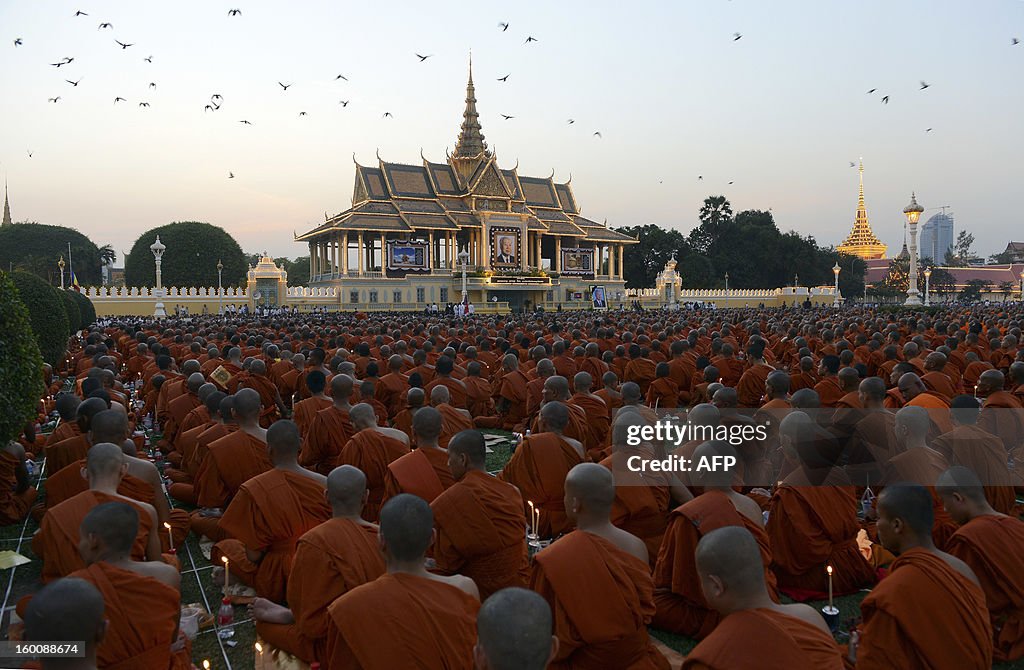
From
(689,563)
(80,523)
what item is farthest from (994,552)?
(80,523)

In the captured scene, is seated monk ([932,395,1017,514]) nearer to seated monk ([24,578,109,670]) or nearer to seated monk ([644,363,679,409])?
seated monk ([644,363,679,409])

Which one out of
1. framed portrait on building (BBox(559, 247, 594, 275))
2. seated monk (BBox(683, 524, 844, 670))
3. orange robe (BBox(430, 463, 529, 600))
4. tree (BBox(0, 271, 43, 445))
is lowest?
orange robe (BBox(430, 463, 529, 600))

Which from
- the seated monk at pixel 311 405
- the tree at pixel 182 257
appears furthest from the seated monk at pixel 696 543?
the tree at pixel 182 257

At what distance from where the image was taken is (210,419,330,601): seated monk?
4406 mm

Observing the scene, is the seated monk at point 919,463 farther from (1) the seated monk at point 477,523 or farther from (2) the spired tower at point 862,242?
(2) the spired tower at point 862,242

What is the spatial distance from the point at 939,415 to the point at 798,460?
2844mm

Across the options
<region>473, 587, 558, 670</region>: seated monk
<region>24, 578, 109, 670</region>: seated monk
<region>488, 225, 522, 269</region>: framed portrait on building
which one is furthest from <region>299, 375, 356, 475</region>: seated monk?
<region>488, 225, 522, 269</region>: framed portrait on building

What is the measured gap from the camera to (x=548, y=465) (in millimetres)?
5648

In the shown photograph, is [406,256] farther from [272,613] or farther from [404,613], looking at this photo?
[404,613]

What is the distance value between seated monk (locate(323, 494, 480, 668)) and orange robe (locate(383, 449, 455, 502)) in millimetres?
1830

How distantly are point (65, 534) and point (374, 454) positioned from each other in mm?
2315

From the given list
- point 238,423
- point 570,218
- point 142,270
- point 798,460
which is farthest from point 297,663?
point 142,270

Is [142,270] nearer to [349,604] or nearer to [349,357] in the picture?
[349,357]

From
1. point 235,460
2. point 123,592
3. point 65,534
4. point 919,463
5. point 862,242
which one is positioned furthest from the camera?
point 862,242
